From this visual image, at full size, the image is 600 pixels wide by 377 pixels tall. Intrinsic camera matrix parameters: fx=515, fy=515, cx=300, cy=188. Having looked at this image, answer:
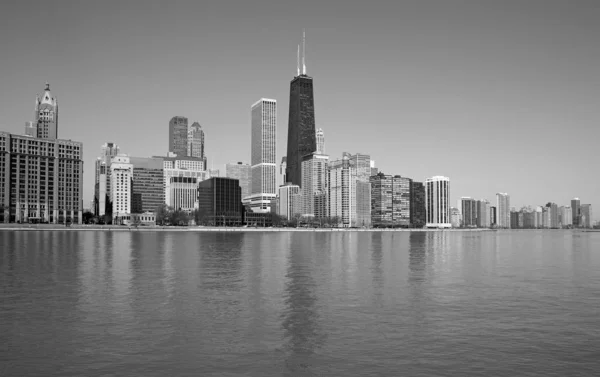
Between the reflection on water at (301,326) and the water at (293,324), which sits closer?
the water at (293,324)

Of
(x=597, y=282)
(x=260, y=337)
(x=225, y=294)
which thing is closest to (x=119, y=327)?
Answer: (x=260, y=337)

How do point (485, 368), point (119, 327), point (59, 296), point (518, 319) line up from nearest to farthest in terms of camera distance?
point (485, 368) < point (119, 327) < point (518, 319) < point (59, 296)

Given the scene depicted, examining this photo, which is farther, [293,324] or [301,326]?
[293,324]

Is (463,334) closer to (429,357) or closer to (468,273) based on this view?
(429,357)

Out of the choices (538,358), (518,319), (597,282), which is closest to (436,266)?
(597,282)

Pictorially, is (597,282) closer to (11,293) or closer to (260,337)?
(260,337)

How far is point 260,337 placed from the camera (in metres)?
31.5

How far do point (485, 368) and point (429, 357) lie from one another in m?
2.95

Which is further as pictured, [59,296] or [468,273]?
[468,273]

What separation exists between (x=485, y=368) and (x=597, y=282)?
4224 cm

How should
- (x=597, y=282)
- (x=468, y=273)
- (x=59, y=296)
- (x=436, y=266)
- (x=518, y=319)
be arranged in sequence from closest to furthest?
1. (x=518, y=319)
2. (x=59, y=296)
3. (x=597, y=282)
4. (x=468, y=273)
5. (x=436, y=266)

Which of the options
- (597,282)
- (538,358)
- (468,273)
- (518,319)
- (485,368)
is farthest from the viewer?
(468,273)

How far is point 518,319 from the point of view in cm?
3775

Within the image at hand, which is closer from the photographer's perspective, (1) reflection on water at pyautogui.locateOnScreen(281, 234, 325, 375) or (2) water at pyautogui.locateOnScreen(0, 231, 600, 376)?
(2) water at pyautogui.locateOnScreen(0, 231, 600, 376)
